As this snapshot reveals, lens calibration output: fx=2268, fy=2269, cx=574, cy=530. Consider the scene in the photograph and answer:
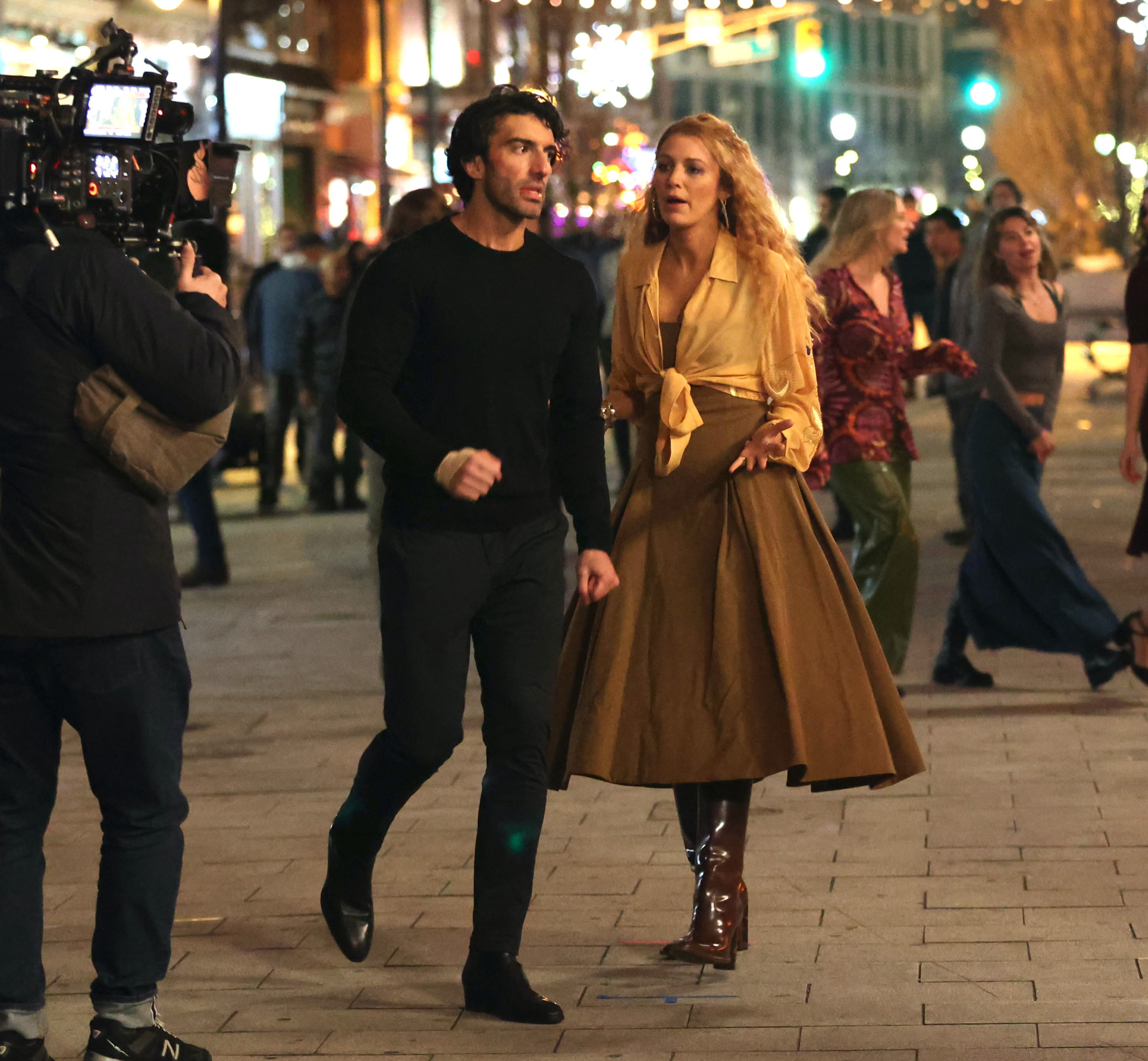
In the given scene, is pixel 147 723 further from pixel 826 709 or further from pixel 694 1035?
pixel 826 709

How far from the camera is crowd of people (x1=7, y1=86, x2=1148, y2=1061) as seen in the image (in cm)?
446

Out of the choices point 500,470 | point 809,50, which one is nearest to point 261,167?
point 809,50

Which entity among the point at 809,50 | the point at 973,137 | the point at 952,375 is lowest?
the point at 952,375

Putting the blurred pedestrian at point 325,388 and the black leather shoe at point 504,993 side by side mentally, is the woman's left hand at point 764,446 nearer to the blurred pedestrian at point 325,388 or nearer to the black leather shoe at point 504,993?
the black leather shoe at point 504,993

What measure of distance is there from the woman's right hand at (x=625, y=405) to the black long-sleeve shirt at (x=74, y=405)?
152 centimetres

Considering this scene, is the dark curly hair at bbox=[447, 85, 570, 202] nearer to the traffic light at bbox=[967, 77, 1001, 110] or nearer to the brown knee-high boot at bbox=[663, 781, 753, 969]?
the brown knee-high boot at bbox=[663, 781, 753, 969]

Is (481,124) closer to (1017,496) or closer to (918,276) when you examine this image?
(1017,496)

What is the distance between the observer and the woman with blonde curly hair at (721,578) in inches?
214

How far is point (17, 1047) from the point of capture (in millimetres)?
4617

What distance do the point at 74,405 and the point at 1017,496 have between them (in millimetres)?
5358

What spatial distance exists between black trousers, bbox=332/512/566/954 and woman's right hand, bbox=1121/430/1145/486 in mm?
3611

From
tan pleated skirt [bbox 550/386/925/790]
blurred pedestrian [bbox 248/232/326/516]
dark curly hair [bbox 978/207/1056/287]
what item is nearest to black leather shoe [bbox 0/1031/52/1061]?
tan pleated skirt [bbox 550/386/925/790]

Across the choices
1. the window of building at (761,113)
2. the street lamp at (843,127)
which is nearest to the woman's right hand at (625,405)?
the street lamp at (843,127)

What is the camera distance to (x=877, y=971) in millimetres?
5254
